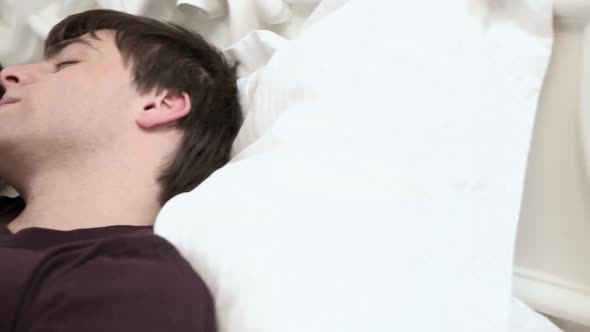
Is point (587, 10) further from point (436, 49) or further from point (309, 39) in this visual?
point (309, 39)

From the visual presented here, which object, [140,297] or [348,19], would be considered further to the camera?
[348,19]

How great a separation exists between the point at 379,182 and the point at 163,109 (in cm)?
40

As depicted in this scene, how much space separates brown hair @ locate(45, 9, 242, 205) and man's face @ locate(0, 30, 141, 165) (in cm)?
4

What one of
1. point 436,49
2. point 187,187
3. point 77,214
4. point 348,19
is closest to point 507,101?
point 436,49

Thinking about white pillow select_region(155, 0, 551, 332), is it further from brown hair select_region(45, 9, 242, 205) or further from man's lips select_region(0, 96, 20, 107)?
man's lips select_region(0, 96, 20, 107)

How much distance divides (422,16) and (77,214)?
1.62 feet

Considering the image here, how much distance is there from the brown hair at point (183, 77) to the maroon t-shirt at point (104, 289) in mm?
222

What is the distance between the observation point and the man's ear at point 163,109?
882mm

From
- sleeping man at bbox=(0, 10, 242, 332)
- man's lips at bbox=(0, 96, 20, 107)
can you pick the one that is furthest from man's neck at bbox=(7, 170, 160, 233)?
man's lips at bbox=(0, 96, 20, 107)

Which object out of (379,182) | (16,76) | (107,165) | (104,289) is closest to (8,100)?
(16,76)

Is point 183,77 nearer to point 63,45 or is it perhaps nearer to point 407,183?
point 63,45

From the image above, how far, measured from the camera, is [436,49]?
744mm

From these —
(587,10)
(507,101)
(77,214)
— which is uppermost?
(587,10)

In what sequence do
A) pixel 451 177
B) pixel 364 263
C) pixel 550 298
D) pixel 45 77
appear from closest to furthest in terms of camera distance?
pixel 364 263 → pixel 451 177 → pixel 550 298 → pixel 45 77
